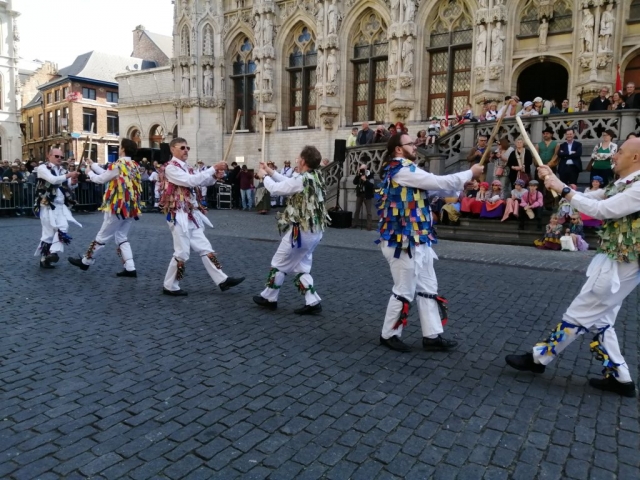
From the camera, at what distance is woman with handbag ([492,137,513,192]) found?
1423 cm

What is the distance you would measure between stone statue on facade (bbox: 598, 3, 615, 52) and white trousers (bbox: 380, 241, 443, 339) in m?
15.8

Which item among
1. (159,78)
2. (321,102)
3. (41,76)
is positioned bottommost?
(321,102)

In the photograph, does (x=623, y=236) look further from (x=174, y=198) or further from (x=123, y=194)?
(x=123, y=194)

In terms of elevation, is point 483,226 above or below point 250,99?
below

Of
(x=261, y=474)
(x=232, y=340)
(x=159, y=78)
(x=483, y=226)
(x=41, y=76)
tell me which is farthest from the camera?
(x=41, y=76)

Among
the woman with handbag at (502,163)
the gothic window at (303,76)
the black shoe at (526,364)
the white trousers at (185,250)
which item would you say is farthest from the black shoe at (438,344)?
the gothic window at (303,76)

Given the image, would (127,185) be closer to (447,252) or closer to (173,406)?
(173,406)

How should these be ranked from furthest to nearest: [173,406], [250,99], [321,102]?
[250,99]
[321,102]
[173,406]

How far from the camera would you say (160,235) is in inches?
551

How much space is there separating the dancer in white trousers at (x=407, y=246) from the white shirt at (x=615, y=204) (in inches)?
49.7

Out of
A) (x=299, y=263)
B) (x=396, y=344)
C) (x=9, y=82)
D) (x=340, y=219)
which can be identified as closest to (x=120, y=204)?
(x=299, y=263)

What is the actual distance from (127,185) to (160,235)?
5711 mm

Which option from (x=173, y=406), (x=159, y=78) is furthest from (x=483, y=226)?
(x=159, y=78)

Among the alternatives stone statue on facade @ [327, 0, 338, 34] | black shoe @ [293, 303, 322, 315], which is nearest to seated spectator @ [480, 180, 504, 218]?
black shoe @ [293, 303, 322, 315]
